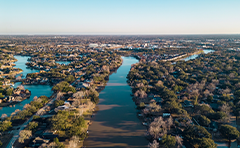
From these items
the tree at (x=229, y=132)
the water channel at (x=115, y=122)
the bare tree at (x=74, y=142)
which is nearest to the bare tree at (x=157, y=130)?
the water channel at (x=115, y=122)

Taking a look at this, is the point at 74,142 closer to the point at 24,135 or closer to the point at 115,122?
the point at 24,135

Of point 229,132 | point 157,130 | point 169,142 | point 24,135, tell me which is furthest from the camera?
point 157,130

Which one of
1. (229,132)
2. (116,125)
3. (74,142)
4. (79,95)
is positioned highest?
(79,95)

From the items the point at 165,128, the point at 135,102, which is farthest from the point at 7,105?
the point at 165,128

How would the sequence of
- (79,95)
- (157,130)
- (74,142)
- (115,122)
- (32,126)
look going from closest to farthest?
(74,142) < (157,130) < (32,126) < (115,122) < (79,95)

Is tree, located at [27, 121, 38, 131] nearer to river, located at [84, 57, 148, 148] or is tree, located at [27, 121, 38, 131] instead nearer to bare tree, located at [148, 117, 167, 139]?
river, located at [84, 57, 148, 148]

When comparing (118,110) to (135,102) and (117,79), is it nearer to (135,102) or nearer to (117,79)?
(135,102)

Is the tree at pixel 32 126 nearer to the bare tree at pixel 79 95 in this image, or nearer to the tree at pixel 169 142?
the bare tree at pixel 79 95

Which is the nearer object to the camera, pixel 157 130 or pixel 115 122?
pixel 157 130

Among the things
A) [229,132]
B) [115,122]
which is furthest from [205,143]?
[115,122]
